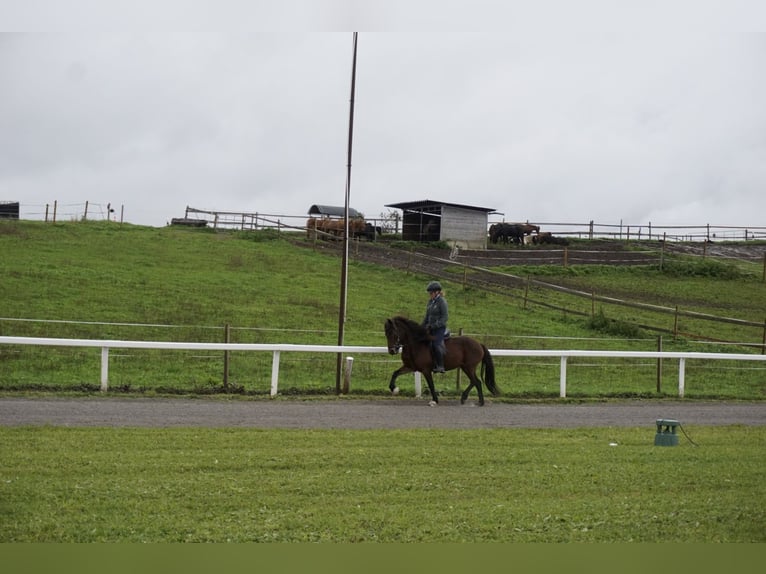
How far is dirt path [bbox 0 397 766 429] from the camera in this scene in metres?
13.2

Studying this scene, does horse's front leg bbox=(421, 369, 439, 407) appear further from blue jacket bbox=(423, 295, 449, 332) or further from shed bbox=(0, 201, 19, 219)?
shed bbox=(0, 201, 19, 219)

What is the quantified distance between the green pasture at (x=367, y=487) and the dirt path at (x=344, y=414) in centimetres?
134

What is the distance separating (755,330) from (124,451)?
93.9ft

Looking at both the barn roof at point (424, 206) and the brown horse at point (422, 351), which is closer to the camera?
the brown horse at point (422, 351)

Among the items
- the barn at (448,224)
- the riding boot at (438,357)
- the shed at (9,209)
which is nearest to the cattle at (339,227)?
the barn at (448,224)

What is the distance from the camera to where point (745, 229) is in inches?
2467

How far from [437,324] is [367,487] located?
881cm

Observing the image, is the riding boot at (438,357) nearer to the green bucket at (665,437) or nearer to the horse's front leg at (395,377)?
the horse's front leg at (395,377)

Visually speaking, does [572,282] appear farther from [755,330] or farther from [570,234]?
[570,234]

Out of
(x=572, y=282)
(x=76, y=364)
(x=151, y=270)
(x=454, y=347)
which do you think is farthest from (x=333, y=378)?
(x=572, y=282)

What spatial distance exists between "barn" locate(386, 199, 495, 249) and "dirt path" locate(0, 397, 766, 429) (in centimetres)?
3441

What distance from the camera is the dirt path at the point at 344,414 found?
1320cm

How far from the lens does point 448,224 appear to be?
5194 cm

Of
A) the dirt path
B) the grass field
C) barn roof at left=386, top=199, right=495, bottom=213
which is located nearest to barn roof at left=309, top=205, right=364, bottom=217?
barn roof at left=386, top=199, right=495, bottom=213
